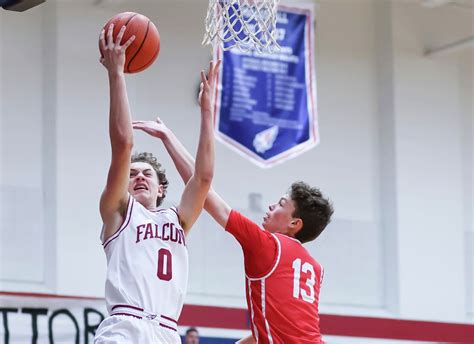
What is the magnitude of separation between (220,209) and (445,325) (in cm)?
889

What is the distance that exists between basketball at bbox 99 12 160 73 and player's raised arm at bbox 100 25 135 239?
11.3 inches

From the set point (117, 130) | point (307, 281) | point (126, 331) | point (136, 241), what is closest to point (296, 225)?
point (307, 281)

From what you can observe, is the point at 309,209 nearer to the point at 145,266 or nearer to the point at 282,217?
the point at 282,217

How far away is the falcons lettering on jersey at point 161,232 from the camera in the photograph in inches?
180

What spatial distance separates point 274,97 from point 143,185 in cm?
836

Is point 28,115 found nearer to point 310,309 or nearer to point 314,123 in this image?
point 314,123

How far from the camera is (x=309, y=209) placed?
578 cm

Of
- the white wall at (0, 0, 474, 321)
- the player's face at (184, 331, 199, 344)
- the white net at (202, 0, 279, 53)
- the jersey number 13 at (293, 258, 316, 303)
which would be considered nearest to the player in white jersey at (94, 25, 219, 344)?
the jersey number 13 at (293, 258, 316, 303)

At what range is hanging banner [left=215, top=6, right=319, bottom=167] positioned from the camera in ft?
41.9

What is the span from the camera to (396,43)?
14156 mm

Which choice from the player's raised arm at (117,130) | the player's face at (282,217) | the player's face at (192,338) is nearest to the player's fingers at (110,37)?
the player's raised arm at (117,130)

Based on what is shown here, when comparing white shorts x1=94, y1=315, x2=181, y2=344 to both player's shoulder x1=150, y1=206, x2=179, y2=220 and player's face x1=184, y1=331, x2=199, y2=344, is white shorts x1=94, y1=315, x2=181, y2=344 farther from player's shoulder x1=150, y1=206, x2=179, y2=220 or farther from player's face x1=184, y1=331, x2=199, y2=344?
player's face x1=184, y1=331, x2=199, y2=344

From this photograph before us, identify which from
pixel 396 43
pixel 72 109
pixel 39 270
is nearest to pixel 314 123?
pixel 396 43

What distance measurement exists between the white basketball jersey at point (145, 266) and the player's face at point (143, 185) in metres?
0.16
